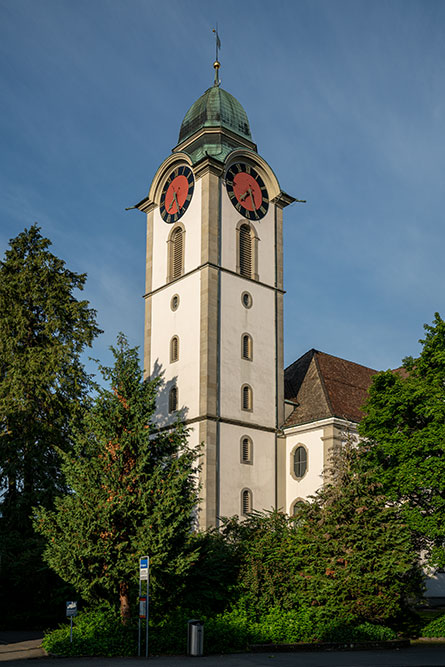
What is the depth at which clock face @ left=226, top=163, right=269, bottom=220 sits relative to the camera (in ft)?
122

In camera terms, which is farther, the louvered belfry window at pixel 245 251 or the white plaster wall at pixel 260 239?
Answer: the louvered belfry window at pixel 245 251

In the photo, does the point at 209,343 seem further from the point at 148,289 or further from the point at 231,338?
the point at 148,289

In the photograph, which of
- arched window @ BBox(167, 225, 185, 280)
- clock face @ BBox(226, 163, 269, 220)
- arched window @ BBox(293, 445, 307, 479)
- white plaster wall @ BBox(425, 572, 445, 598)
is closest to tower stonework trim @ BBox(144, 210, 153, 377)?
arched window @ BBox(167, 225, 185, 280)

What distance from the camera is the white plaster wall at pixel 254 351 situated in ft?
110

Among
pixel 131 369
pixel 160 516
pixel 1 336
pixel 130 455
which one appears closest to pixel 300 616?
pixel 160 516

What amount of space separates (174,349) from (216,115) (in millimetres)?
13762

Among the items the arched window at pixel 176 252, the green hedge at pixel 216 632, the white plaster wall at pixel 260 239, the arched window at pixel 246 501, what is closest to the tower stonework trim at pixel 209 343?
the white plaster wall at pixel 260 239

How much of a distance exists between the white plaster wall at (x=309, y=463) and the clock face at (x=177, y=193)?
42.0ft

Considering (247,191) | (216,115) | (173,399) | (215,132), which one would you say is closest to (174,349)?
(173,399)

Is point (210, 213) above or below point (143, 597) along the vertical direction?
above

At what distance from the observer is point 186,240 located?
120ft

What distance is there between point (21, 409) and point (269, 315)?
1357 cm

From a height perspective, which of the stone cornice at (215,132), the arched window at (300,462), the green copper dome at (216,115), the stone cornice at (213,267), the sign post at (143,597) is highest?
the green copper dome at (216,115)

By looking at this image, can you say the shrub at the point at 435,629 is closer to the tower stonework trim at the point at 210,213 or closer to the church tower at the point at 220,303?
the church tower at the point at 220,303
